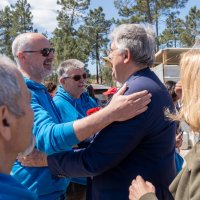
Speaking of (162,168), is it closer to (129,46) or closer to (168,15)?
(129,46)

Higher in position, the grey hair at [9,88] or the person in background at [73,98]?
the grey hair at [9,88]

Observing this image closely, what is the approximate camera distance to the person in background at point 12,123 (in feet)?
4.37

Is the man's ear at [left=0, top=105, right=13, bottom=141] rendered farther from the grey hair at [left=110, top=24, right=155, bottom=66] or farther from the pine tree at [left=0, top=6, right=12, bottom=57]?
the pine tree at [left=0, top=6, right=12, bottom=57]

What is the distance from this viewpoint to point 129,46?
2361 mm

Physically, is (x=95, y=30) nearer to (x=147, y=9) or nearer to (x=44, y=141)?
(x=147, y=9)

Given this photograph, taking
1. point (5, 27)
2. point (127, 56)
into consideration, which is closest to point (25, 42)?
point (127, 56)

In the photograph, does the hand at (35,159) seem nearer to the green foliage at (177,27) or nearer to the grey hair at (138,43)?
the grey hair at (138,43)

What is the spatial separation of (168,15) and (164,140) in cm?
4047

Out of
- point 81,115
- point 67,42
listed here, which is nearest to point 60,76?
point 81,115

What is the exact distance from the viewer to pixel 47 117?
2.43m

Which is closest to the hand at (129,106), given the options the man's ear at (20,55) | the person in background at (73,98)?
the man's ear at (20,55)

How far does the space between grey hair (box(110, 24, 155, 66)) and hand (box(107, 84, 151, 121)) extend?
28 cm

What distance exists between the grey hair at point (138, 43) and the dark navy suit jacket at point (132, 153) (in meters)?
0.08

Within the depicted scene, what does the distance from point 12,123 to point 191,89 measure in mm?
870
